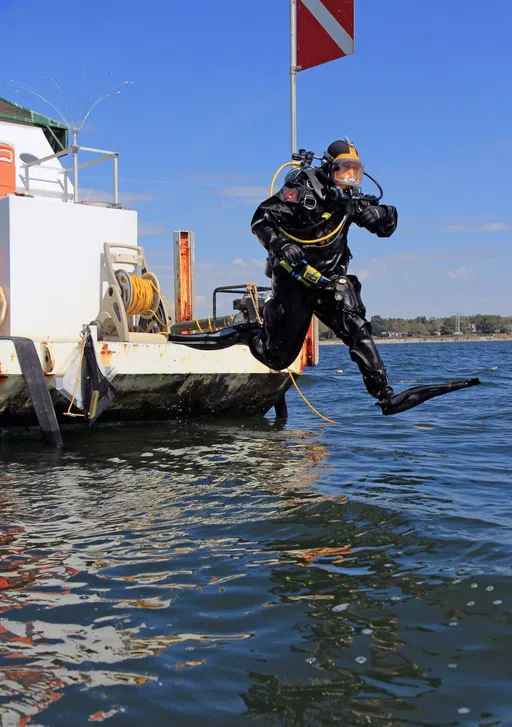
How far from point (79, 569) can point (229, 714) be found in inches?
64.2

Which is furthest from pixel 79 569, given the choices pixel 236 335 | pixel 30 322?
pixel 30 322

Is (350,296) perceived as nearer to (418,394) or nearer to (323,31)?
(418,394)

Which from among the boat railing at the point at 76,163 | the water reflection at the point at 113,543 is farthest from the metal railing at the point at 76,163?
the water reflection at the point at 113,543

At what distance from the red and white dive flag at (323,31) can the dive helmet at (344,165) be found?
3.98 metres

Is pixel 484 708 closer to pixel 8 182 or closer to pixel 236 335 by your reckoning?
pixel 236 335

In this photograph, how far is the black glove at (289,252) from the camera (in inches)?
218

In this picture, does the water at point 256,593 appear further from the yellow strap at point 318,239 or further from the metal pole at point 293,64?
the metal pole at point 293,64

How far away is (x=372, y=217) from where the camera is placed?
230 inches

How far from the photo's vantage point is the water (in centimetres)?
271

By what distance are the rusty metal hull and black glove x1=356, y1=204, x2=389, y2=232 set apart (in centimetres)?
400

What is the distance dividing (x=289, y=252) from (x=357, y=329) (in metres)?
0.92

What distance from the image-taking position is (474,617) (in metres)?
3.42

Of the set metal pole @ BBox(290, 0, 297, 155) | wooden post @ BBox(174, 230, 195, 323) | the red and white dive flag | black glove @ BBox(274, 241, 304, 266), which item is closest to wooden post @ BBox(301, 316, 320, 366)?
wooden post @ BBox(174, 230, 195, 323)

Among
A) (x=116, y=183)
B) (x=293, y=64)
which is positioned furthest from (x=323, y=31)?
(x=116, y=183)
